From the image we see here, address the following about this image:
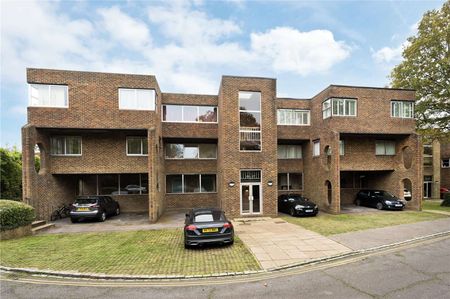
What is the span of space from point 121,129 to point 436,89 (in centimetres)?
2164

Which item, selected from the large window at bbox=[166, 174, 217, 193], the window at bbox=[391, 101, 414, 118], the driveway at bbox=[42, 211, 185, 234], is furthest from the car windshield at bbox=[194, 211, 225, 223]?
the window at bbox=[391, 101, 414, 118]

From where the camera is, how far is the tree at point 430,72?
51.5 ft

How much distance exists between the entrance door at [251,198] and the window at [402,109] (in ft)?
37.4

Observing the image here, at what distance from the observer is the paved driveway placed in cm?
713

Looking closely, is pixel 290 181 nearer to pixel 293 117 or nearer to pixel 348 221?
pixel 293 117

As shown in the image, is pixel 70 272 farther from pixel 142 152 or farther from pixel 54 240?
pixel 142 152

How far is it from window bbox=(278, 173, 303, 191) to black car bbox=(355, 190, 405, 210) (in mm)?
4680

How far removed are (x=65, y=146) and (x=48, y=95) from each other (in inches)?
122

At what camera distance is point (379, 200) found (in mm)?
16797

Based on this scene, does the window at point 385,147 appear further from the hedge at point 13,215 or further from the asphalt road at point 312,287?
the hedge at point 13,215

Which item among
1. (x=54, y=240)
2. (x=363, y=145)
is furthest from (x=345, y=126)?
(x=54, y=240)

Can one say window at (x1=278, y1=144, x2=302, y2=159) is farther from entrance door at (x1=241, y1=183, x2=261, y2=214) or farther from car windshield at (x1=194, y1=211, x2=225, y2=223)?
car windshield at (x1=194, y1=211, x2=225, y2=223)

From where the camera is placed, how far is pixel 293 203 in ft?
48.1

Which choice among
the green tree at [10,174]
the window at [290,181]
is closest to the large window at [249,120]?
the window at [290,181]
